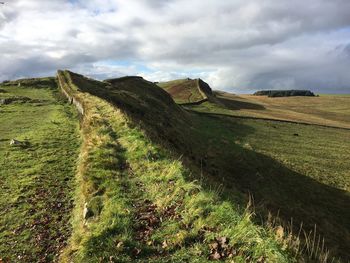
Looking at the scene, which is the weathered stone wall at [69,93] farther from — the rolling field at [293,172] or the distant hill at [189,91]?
the distant hill at [189,91]

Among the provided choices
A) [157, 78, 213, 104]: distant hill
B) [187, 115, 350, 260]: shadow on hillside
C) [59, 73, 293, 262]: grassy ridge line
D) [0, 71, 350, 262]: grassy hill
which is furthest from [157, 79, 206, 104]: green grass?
[59, 73, 293, 262]: grassy ridge line

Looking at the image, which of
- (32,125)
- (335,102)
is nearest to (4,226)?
(32,125)

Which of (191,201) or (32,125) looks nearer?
(191,201)

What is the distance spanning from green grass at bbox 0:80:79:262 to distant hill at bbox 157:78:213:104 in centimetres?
6894

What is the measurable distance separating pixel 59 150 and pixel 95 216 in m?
10.4

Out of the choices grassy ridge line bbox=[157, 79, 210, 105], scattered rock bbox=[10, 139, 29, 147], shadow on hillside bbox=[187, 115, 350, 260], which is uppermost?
grassy ridge line bbox=[157, 79, 210, 105]

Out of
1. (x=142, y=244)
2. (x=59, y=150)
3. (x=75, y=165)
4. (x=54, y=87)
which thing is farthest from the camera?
(x=54, y=87)

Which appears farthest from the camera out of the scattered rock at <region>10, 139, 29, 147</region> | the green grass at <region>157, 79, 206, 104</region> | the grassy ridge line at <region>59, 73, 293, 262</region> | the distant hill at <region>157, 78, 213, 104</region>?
the green grass at <region>157, 79, 206, 104</region>

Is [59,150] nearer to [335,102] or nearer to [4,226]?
[4,226]

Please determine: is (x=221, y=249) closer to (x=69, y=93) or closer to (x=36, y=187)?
(x=36, y=187)

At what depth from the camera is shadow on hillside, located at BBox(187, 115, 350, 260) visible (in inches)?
910

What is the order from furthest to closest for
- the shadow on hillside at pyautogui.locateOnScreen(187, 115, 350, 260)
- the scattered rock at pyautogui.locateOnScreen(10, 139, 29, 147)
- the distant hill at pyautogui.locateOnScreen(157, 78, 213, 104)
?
the distant hill at pyautogui.locateOnScreen(157, 78, 213, 104)
the shadow on hillside at pyautogui.locateOnScreen(187, 115, 350, 260)
the scattered rock at pyautogui.locateOnScreen(10, 139, 29, 147)

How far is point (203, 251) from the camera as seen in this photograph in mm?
10234

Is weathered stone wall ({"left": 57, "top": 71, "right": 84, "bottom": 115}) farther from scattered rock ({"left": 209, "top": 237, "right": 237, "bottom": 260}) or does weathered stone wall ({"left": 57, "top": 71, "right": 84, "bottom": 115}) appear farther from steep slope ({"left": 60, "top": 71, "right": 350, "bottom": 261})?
scattered rock ({"left": 209, "top": 237, "right": 237, "bottom": 260})
